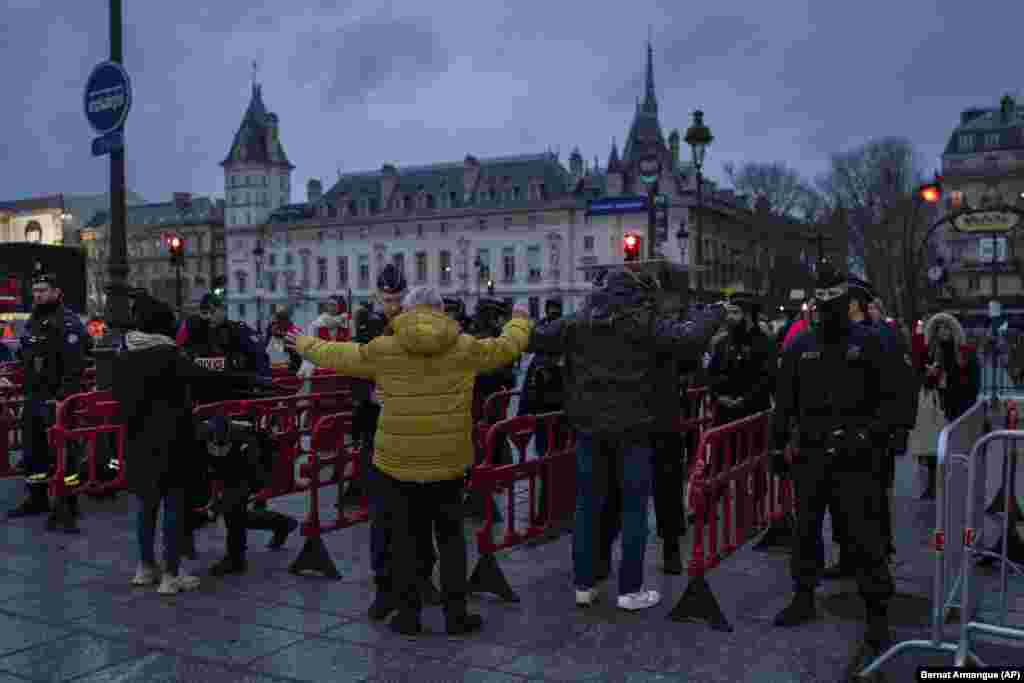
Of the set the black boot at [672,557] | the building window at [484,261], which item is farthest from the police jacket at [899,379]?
the building window at [484,261]

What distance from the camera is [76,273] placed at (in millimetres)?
29391

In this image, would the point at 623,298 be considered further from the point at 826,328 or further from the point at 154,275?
the point at 154,275

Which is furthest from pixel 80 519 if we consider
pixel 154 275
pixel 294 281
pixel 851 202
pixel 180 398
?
pixel 154 275

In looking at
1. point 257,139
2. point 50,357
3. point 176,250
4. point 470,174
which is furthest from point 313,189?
point 50,357

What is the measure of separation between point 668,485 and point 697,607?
5.22ft

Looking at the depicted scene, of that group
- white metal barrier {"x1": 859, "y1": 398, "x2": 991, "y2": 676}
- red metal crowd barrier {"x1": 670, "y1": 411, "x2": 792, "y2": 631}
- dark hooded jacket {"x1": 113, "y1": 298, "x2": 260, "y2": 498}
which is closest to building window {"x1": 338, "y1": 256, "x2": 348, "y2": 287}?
red metal crowd barrier {"x1": 670, "y1": 411, "x2": 792, "y2": 631}

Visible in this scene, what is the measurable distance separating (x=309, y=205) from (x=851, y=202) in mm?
66677

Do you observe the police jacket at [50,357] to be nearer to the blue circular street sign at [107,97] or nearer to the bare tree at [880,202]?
the blue circular street sign at [107,97]

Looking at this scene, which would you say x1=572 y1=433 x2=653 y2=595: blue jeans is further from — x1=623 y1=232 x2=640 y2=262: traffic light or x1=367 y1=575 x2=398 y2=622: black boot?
x1=623 y1=232 x2=640 y2=262: traffic light

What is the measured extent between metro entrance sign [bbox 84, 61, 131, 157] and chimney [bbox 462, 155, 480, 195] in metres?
88.9

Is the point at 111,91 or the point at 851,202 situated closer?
the point at 111,91

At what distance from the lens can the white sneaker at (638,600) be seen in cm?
623

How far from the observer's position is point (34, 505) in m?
9.20

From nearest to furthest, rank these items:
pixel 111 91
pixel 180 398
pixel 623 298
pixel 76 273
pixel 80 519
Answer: pixel 623 298, pixel 180 398, pixel 80 519, pixel 111 91, pixel 76 273
